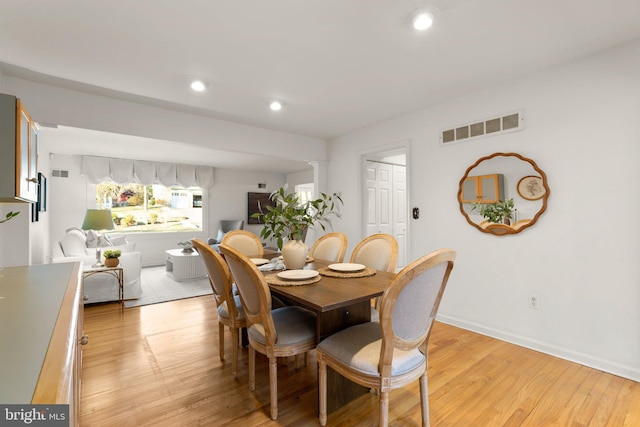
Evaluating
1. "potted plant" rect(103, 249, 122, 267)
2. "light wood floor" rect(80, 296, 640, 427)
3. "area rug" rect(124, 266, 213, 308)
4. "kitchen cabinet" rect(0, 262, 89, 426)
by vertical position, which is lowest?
"light wood floor" rect(80, 296, 640, 427)

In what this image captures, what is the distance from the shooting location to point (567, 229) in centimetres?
242

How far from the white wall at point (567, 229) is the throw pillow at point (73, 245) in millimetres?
4946

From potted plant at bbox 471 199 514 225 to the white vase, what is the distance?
184 cm

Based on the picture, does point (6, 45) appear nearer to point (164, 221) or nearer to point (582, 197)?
point (582, 197)

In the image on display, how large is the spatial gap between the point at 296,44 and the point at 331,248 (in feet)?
5.79

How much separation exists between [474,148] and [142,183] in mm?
6162

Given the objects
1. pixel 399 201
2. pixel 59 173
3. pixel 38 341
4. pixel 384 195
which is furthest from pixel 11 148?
pixel 59 173

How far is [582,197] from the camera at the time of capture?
2342 mm

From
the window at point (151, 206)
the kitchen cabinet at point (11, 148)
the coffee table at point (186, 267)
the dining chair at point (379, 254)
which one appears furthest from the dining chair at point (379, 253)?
the window at point (151, 206)

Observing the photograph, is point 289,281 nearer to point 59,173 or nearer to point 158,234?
point 158,234

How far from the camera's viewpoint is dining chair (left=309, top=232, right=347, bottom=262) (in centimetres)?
288

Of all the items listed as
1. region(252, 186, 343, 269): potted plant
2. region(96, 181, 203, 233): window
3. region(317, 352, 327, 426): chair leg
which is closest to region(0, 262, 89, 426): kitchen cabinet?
region(317, 352, 327, 426): chair leg

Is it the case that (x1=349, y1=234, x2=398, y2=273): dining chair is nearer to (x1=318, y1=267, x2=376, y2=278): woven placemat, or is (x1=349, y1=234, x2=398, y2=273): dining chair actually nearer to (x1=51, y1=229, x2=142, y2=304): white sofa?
(x1=318, y1=267, x2=376, y2=278): woven placemat

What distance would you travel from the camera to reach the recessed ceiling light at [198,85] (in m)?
2.66
